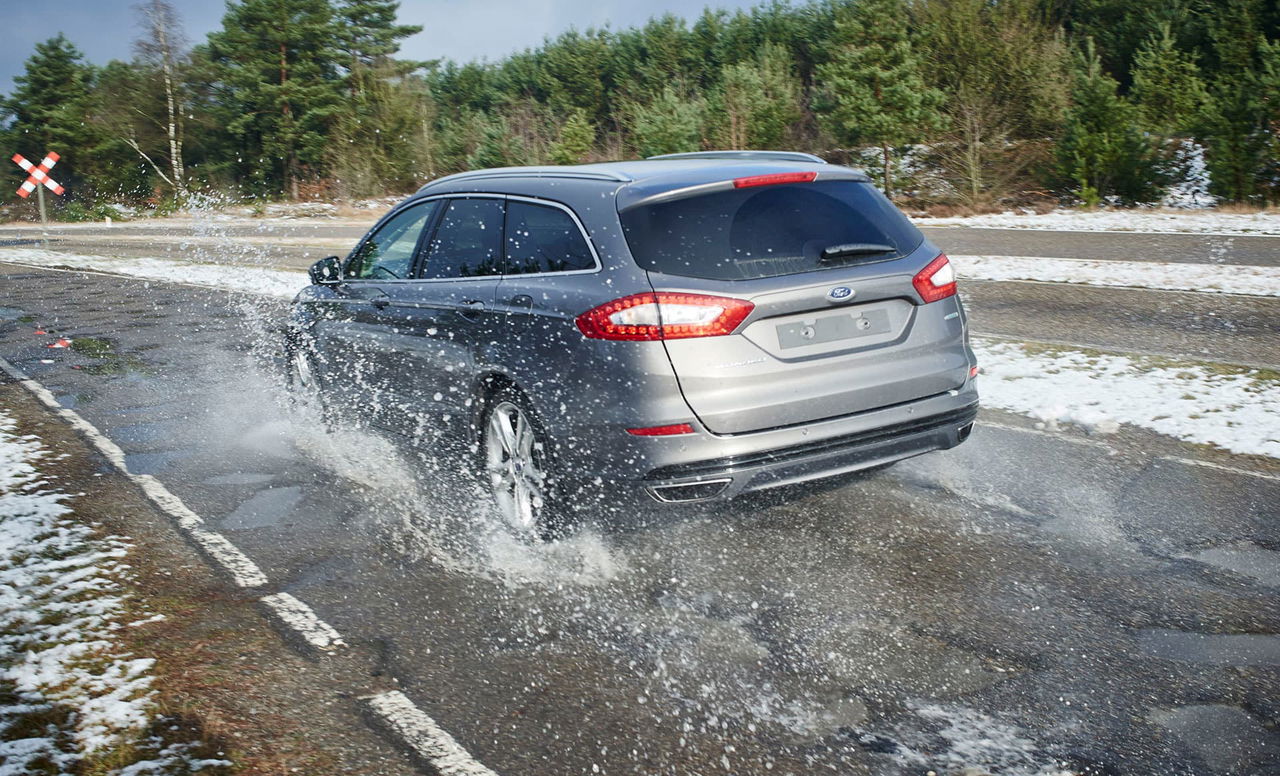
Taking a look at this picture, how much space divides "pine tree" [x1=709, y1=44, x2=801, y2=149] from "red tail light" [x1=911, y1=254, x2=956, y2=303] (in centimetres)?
3220

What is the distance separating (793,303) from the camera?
4.14 metres

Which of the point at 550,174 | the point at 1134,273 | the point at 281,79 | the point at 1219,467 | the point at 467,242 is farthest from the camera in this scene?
the point at 281,79

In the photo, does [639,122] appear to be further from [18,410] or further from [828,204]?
[828,204]

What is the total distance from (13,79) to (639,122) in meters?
53.6

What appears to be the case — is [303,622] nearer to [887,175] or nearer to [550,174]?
[550,174]

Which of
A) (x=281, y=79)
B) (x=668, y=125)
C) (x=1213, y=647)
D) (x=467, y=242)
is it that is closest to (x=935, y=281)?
(x=1213, y=647)

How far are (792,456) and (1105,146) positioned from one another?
80.7 feet

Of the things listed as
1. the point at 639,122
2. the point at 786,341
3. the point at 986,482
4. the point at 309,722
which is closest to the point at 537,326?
the point at 786,341

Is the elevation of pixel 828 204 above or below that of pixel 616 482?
above

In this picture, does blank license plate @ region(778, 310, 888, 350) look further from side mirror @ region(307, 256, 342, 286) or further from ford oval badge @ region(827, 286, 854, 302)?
side mirror @ region(307, 256, 342, 286)

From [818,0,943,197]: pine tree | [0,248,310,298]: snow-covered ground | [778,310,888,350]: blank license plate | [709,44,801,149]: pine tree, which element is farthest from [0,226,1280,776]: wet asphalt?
[709,44,801,149]: pine tree

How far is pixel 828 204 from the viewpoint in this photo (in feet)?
14.9

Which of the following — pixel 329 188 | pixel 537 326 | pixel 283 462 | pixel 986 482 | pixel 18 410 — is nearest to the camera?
pixel 537 326

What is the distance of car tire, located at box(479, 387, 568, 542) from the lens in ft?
14.7
